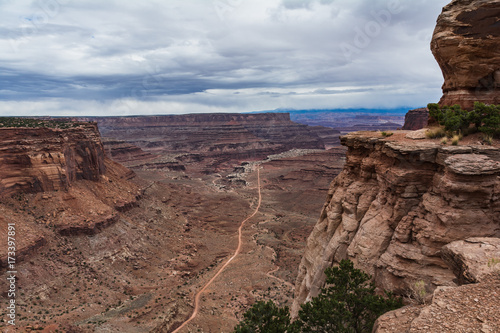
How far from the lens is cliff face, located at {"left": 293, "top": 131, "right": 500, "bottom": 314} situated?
13047 millimetres

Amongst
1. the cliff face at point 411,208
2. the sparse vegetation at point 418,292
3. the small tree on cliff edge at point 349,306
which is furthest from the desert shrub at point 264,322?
the sparse vegetation at point 418,292

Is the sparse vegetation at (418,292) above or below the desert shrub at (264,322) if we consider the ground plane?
above

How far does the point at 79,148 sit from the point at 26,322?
2898 cm

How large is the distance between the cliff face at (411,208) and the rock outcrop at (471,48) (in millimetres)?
5271

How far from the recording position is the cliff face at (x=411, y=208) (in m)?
13.0

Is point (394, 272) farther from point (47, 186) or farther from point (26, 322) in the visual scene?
point (47, 186)

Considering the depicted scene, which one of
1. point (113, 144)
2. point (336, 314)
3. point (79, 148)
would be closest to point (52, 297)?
point (79, 148)

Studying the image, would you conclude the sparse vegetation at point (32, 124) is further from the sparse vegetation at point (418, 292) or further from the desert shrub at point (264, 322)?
Result: the sparse vegetation at point (418, 292)

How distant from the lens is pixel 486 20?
16812mm

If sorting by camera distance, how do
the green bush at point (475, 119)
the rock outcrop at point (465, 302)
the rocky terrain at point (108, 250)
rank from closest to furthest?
the rock outcrop at point (465, 302), the green bush at point (475, 119), the rocky terrain at point (108, 250)

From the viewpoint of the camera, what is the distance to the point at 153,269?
138ft

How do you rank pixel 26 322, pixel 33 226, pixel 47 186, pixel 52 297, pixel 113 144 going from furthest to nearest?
pixel 113 144 < pixel 47 186 < pixel 33 226 < pixel 52 297 < pixel 26 322

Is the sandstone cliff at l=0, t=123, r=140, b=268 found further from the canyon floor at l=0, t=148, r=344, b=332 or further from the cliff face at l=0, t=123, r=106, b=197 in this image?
the canyon floor at l=0, t=148, r=344, b=332

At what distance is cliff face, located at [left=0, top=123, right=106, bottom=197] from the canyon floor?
168 cm
